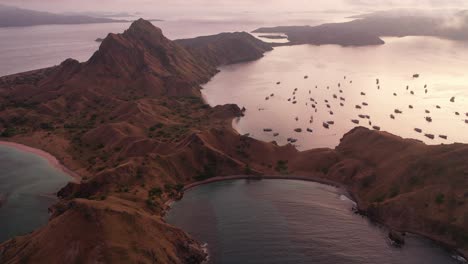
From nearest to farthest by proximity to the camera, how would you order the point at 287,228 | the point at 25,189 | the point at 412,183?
the point at 287,228 < the point at 412,183 < the point at 25,189

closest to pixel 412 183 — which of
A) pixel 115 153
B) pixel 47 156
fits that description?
pixel 115 153

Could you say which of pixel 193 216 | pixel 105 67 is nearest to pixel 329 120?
pixel 193 216

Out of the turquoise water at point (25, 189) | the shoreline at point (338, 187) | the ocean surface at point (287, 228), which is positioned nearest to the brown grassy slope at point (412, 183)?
the shoreline at point (338, 187)

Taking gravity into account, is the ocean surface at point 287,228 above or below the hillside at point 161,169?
below

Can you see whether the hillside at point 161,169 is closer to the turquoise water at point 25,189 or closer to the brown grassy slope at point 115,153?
the brown grassy slope at point 115,153

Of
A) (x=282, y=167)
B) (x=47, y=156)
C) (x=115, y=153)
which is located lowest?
(x=47, y=156)

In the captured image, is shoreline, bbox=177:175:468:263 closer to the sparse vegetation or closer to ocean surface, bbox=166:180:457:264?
ocean surface, bbox=166:180:457:264

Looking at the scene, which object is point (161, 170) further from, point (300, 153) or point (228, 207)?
point (300, 153)

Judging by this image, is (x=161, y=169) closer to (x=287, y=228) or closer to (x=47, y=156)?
(x=287, y=228)
